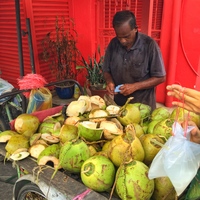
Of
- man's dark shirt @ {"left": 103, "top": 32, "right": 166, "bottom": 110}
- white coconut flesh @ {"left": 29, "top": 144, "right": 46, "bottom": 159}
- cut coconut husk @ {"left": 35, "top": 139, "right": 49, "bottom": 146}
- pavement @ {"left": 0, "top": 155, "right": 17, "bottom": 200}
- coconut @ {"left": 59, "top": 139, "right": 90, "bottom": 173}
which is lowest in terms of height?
pavement @ {"left": 0, "top": 155, "right": 17, "bottom": 200}

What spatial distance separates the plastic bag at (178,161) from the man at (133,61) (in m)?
1.27

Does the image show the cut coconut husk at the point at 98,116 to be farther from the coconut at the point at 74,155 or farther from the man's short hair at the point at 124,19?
the man's short hair at the point at 124,19

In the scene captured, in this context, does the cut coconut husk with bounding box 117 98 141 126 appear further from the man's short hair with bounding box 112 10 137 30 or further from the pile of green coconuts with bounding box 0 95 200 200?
the man's short hair with bounding box 112 10 137 30

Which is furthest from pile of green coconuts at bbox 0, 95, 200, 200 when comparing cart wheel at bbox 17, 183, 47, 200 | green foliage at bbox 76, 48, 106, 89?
green foliage at bbox 76, 48, 106, 89

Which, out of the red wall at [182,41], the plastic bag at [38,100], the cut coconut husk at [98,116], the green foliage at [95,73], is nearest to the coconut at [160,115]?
the cut coconut husk at [98,116]

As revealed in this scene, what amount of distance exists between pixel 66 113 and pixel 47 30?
2991 millimetres

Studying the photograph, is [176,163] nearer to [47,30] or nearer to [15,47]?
[47,30]

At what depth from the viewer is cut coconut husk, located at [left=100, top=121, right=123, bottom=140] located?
1.33 metres

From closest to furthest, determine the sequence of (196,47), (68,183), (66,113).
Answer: (68,183), (66,113), (196,47)

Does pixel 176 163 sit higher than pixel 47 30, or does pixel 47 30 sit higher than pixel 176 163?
pixel 47 30

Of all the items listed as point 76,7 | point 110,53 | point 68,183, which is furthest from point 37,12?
point 68,183

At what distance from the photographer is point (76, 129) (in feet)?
4.54

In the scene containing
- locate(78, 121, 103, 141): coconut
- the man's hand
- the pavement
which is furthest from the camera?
the pavement

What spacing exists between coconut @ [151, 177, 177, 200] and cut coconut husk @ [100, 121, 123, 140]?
36 cm
